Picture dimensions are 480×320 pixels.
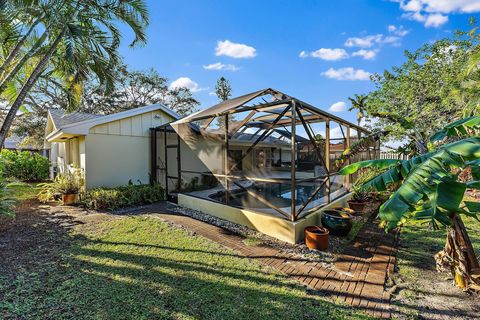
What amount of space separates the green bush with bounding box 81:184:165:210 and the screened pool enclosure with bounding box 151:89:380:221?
1184 millimetres

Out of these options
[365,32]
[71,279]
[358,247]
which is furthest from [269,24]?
[71,279]

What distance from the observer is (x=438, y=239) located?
18.0ft

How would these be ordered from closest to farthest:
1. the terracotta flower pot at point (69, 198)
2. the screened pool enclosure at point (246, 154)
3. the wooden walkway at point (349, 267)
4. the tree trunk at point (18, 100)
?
the wooden walkway at point (349, 267) → the screened pool enclosure at point (246, 154) → the tree trunk at point (18, 100) → the terracotta flower pot at point (69, 198)

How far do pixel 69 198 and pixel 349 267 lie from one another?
33.4 feet

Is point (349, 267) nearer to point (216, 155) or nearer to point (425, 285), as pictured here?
point (425, 285)

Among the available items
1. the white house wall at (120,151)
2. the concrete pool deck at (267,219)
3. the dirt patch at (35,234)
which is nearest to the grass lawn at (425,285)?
the concrete pool deck at (267,219)

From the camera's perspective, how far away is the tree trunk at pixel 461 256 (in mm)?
3391

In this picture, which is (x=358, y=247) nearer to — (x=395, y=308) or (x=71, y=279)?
(x=395, y=308)

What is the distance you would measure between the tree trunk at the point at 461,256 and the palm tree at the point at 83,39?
33.2ft

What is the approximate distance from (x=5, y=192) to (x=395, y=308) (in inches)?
371

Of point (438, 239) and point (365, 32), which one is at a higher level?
point (365, 32)

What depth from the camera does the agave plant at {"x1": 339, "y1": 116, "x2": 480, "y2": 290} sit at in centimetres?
254

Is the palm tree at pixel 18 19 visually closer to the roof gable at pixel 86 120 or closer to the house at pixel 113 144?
the roof gable at pixel 86 120

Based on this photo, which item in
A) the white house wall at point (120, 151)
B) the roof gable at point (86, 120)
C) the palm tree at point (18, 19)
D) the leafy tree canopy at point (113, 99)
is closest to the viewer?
the palm tree at point (18, 19)
